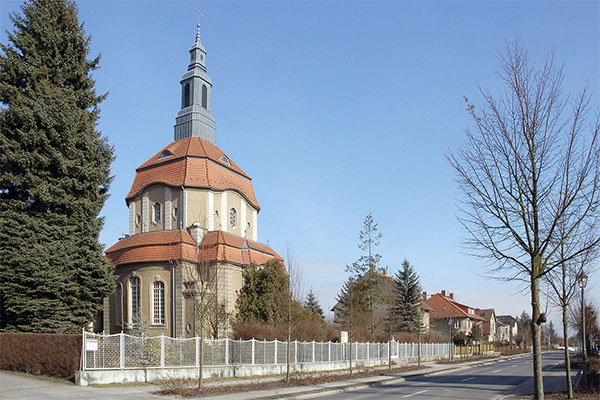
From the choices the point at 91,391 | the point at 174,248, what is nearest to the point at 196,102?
the point at 174,248

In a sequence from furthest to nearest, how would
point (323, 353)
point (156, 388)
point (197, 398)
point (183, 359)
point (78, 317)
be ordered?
point (323, 353) → point (78, 317) → point (183, 359) → point (156, 388) → point (197, 398)

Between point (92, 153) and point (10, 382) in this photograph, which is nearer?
point (10, 382)

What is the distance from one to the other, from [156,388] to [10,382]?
4676 millimetres

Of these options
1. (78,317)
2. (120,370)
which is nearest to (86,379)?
(120,370)

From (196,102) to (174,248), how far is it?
16.9 meters

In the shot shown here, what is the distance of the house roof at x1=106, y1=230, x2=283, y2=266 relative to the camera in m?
37.4

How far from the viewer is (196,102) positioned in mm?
48062

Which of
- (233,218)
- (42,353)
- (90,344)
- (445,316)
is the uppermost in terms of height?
(233,218)

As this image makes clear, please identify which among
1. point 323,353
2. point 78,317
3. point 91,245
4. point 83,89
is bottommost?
point 323,353

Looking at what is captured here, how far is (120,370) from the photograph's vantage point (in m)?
17.4

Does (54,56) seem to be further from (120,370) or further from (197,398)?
(197,398)

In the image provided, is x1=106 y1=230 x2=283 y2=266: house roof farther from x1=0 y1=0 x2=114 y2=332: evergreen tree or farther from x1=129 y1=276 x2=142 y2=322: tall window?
x1=0 y1=0 x2=114 y2=332: evergreen tree

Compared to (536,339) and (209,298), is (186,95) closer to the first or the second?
(209,298)

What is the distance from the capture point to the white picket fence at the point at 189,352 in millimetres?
17203
